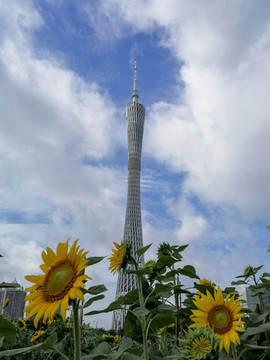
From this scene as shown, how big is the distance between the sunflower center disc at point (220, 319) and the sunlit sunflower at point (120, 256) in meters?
0.45

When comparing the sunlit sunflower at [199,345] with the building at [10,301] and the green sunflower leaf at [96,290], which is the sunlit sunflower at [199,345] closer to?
the green sunflower leaf at [96,290]

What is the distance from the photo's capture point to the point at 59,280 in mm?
984

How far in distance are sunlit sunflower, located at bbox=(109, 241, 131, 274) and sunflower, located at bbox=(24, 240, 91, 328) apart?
1.72 ft

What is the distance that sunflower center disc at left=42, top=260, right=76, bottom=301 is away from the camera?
0.95 metres

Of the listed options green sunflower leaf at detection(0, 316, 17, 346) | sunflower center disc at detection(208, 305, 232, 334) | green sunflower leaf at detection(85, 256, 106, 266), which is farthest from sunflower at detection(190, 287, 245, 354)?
green sunflower leaf at detection(0, 316, 17, 346)

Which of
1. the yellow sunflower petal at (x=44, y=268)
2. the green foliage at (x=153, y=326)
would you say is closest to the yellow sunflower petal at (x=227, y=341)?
the green foliage at (x=153, y=326)

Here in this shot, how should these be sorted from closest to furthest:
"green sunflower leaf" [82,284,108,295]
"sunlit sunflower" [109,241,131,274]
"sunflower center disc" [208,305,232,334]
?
"green sunflower leaf" [82,284,108,295] < "sunflower center disc" [208,305,232,334] < "sunlit sunflower" [109,241,131,274]

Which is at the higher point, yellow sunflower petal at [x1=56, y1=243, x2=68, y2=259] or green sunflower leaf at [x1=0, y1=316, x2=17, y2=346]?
yellow sunflower petal at [x1=56, y1=243, x2=68, y2=259]

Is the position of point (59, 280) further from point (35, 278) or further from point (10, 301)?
point (10, 301)

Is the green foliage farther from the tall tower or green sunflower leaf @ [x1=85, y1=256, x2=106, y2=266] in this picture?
the tall tower

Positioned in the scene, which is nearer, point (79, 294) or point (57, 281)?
point (79, 294)

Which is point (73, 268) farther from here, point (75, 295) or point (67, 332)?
point (67, 332)

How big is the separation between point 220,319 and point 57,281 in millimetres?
621

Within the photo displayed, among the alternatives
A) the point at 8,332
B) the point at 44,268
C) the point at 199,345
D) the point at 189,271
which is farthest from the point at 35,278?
the point at 189,271
